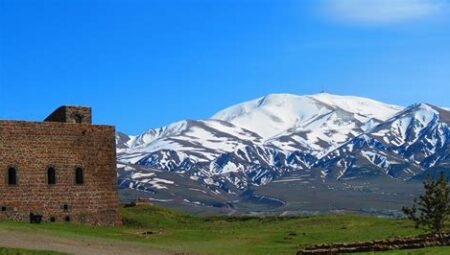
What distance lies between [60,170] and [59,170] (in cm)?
9

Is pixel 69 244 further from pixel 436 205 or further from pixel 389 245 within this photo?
pixel 436 205

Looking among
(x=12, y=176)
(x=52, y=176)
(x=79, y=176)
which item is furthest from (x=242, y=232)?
(x=12, y=176)

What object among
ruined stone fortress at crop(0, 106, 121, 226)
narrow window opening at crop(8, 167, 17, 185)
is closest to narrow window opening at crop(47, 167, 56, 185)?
ruined stone fortress at crop(0, 106, 121, 226)

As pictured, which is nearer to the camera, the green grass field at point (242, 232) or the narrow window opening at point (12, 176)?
the green grass field at point (242, 232)

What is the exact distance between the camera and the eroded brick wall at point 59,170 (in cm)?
5334

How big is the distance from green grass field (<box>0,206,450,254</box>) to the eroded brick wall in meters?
3.46

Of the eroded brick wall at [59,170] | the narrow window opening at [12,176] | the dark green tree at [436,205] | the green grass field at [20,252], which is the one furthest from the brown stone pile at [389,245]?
the narrow window opening at [12,176]

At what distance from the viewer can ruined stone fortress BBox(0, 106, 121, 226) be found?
2100 inches

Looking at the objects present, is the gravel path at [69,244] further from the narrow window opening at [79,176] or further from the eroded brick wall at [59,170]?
the narrow window opening at [79,176]

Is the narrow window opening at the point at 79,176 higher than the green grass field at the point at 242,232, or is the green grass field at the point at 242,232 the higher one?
the narrow window opening at the point at 79,176

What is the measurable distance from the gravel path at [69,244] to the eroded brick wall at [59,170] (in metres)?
10.2

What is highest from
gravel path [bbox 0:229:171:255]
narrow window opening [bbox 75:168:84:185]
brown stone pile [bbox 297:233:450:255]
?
narrow window opening [bbox 75:168:84:185]

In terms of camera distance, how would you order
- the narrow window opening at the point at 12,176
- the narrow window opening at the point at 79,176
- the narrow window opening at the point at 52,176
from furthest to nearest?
1. the narrow window opening at the point at 79,176
2. the narrow window opening at the point at 52,176
3. the narrow window opening at the point at 12,176

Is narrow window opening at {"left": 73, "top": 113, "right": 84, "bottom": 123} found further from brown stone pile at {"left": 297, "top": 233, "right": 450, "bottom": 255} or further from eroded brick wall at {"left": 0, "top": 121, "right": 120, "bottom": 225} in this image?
brown stone pile at {"left": 297, "top": 233, "right": 450, "bottom": 255}
